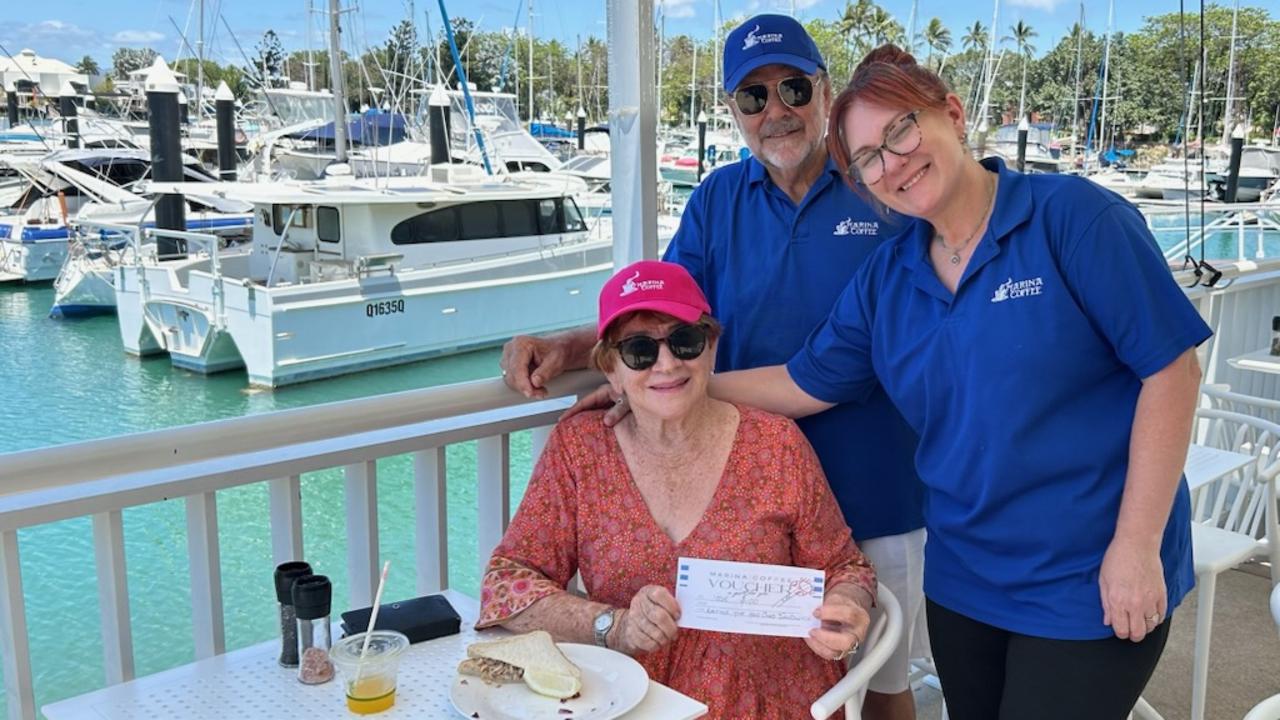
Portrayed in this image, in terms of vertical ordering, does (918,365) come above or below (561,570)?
above

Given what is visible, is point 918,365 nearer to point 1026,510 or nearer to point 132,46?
point 1026,510

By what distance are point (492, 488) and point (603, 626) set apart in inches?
26.4

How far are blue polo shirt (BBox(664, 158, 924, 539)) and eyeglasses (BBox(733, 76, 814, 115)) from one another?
0.42 feet

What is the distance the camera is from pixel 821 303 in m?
2.02

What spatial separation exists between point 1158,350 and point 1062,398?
0.13 meters

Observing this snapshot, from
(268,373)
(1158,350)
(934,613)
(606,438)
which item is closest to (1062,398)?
(1158,350)

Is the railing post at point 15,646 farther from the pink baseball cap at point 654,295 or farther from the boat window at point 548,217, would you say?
the boat window at point 548,217

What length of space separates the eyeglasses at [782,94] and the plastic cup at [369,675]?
117 centimetres

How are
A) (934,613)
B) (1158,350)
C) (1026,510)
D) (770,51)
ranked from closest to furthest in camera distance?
(1158,350), (1026,510), (934,613), (770,51)

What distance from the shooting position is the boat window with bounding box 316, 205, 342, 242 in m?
17.3

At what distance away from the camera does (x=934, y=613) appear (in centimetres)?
171

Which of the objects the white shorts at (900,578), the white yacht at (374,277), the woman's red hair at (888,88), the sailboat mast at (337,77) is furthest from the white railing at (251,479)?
the sailboat mast at (337,77)

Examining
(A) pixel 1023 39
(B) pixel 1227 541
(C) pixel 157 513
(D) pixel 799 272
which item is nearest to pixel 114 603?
(D) pixel 799 272

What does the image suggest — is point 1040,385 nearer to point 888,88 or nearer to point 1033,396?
point 1033,396
